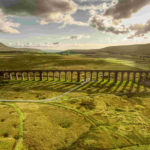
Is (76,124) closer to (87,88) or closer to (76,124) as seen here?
(76,124)

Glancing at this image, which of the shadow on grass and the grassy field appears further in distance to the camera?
the shadow on grass

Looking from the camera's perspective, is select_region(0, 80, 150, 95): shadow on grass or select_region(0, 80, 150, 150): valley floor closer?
select_region(0, 80, 150, 150): valley floor

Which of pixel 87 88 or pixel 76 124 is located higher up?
pixel 87 88

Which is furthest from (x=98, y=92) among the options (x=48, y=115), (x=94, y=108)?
(x=48, y=115)

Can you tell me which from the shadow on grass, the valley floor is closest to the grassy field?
the valley floor

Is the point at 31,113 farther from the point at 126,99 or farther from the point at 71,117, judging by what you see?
the point at 126,99

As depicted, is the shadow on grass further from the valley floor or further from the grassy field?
the valley floor

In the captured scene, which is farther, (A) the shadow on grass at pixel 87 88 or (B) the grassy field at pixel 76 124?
(A) the shadow on grass at pixel 87 88

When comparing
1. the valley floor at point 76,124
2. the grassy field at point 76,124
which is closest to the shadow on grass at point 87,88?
the grassy field at point 76,124

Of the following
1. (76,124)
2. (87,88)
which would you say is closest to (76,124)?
(76,124)

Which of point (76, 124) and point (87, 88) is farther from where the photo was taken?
point (87, 88)

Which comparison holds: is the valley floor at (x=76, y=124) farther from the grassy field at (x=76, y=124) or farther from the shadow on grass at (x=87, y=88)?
the shadow on grass at (x=87, y=88)

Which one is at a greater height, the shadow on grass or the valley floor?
the shadow on grass

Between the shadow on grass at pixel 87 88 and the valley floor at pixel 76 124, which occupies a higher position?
the shadow on grass at pixel 87 88
